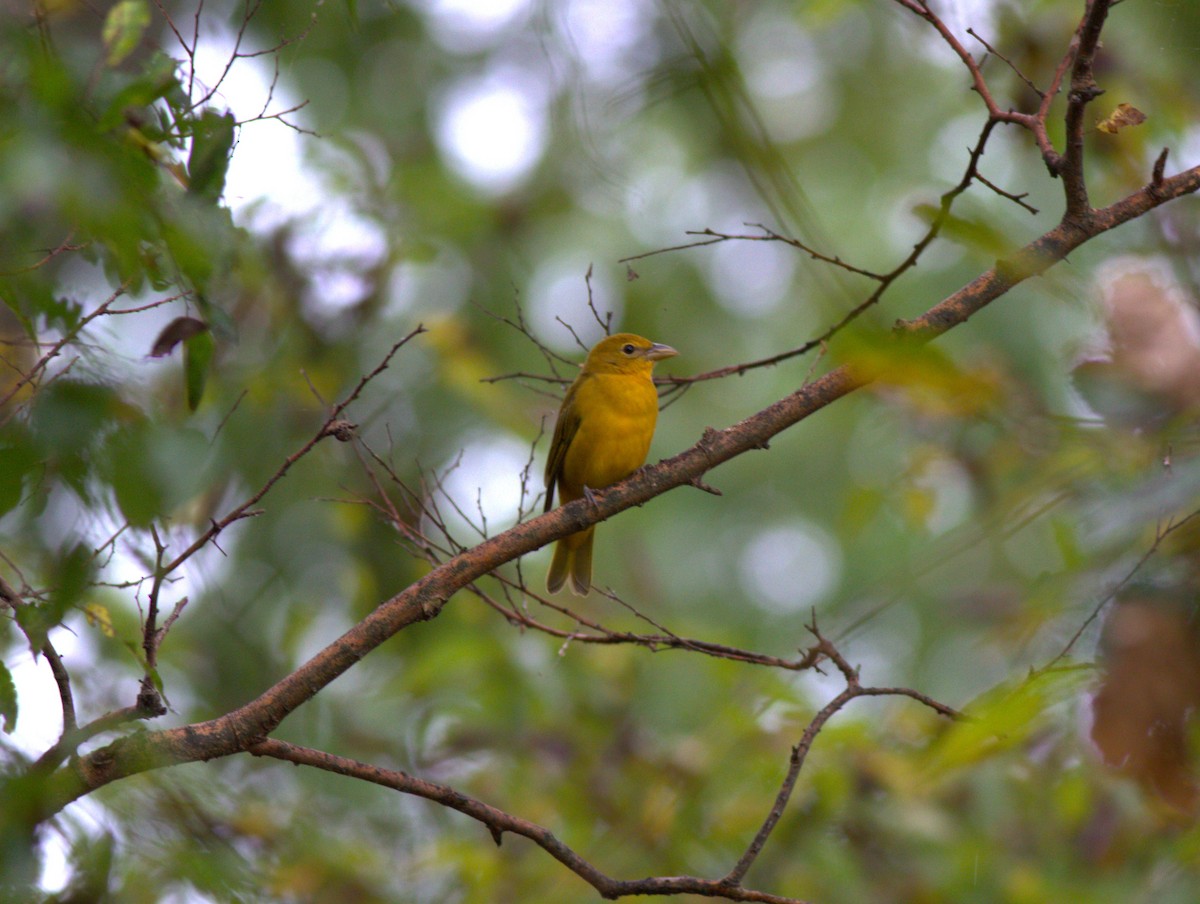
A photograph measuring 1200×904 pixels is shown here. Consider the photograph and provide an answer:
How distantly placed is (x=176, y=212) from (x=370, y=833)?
4751 mm

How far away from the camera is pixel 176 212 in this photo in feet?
4.32

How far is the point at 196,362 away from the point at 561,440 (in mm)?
3076

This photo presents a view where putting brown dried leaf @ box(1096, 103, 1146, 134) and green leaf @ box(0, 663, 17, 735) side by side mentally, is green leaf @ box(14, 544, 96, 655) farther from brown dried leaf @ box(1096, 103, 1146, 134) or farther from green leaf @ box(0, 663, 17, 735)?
brown dried leaf @ box(1096, 103, 1146, 134)

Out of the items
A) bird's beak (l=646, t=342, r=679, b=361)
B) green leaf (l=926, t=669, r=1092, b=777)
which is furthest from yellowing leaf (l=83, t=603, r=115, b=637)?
bird's beak (l=646, t=342, r=679, b=361)

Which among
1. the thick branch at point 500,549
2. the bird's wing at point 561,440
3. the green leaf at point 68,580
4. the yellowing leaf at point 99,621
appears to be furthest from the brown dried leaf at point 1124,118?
the bird's wing at point 561,440

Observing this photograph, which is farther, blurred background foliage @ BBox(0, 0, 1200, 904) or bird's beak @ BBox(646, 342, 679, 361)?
bird's beak @ BBox(646, 342, 679, 361)

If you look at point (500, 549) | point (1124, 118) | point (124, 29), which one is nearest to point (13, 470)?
point (124, 29)

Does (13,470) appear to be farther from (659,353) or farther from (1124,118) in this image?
(659,353)

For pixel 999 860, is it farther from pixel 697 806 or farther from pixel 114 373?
pixel 114 373

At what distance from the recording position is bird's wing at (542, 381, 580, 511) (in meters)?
4.63

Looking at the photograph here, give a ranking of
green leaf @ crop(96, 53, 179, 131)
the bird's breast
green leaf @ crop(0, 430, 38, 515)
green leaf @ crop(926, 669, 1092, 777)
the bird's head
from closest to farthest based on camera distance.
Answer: green leaf @ crop(926, 669, 1092, 777)
green leaf @ crop(0, 430, 38, 515)
green leaf @ crop(96, 53, 179, 131)
the bird's breast
the bird's head

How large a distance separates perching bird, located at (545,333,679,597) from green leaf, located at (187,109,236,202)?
2686 millimetres

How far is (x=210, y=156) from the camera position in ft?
5.52

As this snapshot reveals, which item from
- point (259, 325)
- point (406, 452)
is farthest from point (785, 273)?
point (259, 325)
